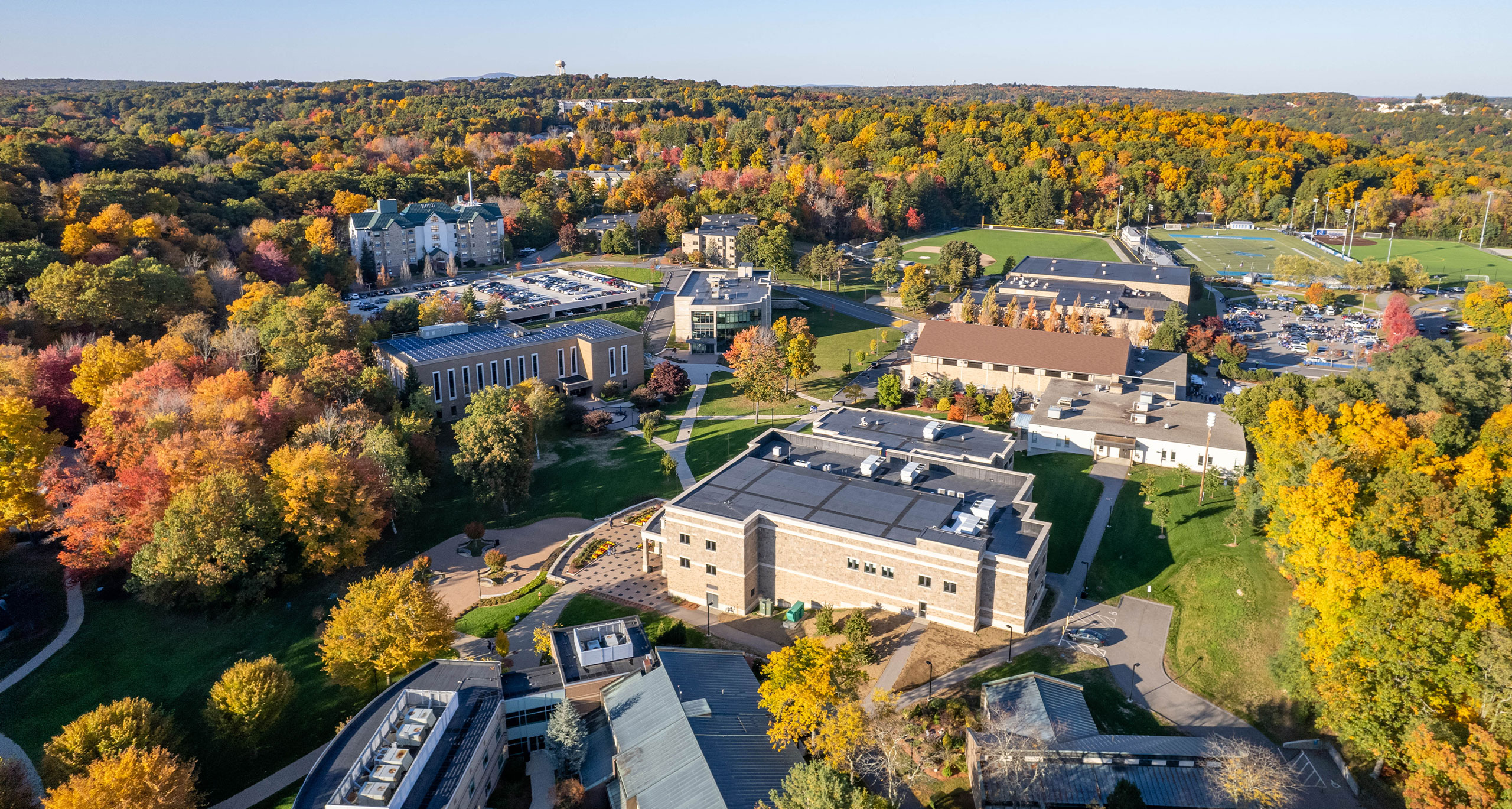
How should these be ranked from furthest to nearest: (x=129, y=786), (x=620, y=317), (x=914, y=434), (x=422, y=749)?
(x=620, y=317) → (x=914, y=434) → (x=422, y=749) → (x=129, y=786)

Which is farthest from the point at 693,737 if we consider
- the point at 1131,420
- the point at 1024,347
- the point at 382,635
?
the point at 1024,347

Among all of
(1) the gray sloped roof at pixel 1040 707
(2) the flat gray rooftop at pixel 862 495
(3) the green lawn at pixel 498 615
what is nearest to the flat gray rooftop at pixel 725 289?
(2) the flat gray rooftop at pixel 862 495

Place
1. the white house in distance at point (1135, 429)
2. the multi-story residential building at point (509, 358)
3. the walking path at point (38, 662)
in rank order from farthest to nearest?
the multi-story residential building at point (509, 358), the white house in distance at point (1135, 429), the walking path at point (38, 662)

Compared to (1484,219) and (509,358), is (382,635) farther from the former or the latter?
(1484,219)

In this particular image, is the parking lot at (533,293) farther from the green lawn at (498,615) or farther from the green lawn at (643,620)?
the green lawn at (643,620)

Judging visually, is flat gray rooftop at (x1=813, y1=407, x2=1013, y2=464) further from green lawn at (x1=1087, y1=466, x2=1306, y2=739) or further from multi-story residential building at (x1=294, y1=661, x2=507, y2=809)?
multi-story residential building at (x1=294, y1=661, x2=507, y2=809)

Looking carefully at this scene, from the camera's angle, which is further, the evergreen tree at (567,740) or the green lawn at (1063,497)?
the green lawn at (1063,497)
